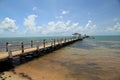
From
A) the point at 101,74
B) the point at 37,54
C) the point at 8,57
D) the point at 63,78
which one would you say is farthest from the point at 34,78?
the point at 37,54

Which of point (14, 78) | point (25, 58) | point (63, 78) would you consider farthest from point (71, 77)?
point (25, 58)

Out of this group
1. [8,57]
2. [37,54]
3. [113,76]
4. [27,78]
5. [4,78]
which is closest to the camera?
[4,78]

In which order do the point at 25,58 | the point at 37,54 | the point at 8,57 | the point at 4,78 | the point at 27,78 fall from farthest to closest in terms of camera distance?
1. the point at 37,54
2. the point at 25,58
3. the point at 8,57
4. the point at 27,78
5. the point at 4,78

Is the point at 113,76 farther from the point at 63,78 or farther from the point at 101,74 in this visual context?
the point at 63,78

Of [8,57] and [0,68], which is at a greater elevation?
[8,57]

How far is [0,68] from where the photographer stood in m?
11.4

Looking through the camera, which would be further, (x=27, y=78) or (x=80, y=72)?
(x=80, y=72)

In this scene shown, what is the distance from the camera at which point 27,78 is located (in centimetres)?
1001

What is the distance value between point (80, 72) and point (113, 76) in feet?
7.72

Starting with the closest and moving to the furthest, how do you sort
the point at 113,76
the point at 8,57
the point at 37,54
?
the point at 113,76 → the point at 8,57 → the point at 37,54

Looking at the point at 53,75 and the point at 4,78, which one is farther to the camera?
the point at 53,75

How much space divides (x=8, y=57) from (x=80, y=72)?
5477mm

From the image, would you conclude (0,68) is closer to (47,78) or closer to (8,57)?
(8,57)

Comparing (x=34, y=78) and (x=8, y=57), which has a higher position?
(x=8, y=57)
